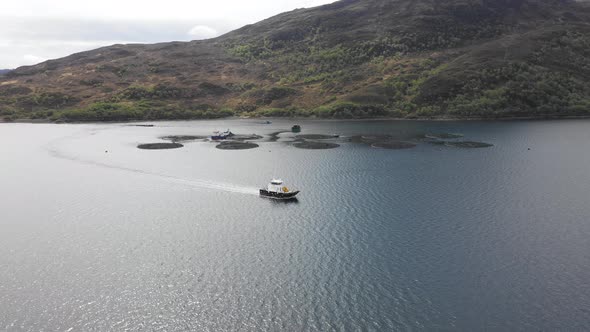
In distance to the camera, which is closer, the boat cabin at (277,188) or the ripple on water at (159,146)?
the boat cabin at (277,188)

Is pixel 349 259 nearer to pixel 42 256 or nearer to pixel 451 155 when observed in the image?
pixel 42 256

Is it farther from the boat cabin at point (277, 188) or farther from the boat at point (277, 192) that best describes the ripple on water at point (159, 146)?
the boat cabin at point (277, 188)

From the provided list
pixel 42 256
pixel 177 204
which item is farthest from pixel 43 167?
pixel 42 256

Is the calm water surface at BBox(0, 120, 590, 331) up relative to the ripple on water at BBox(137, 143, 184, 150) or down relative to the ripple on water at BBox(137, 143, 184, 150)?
down

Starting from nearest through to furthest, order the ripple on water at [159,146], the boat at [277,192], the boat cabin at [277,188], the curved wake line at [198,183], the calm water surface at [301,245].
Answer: the calm water surface at [301,245] < the boat at [277,192] < the boat cabin at [277,188] < the curved wake line at [198,183] < the ripple on water at [159,146]

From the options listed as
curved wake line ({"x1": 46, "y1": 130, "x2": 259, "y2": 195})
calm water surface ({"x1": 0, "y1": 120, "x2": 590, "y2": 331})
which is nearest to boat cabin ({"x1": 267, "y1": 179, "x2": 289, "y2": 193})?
calm water surface ({"x1": 0, "y1": 120, "x2": 590, "y2": 331})

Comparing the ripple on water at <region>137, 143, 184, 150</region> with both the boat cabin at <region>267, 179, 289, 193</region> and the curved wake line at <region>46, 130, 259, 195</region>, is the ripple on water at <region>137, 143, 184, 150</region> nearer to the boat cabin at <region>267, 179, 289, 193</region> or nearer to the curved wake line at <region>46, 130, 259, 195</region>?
the curved wake line at <region>46, 130, 259, 195</region>

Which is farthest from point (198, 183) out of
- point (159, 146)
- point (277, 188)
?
point (159, 146)

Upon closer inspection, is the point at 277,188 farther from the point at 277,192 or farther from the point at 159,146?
the point at 159,146

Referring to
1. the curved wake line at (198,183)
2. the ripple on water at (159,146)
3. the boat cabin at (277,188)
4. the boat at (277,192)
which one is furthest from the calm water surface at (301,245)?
the ripple on water at (159,146)
